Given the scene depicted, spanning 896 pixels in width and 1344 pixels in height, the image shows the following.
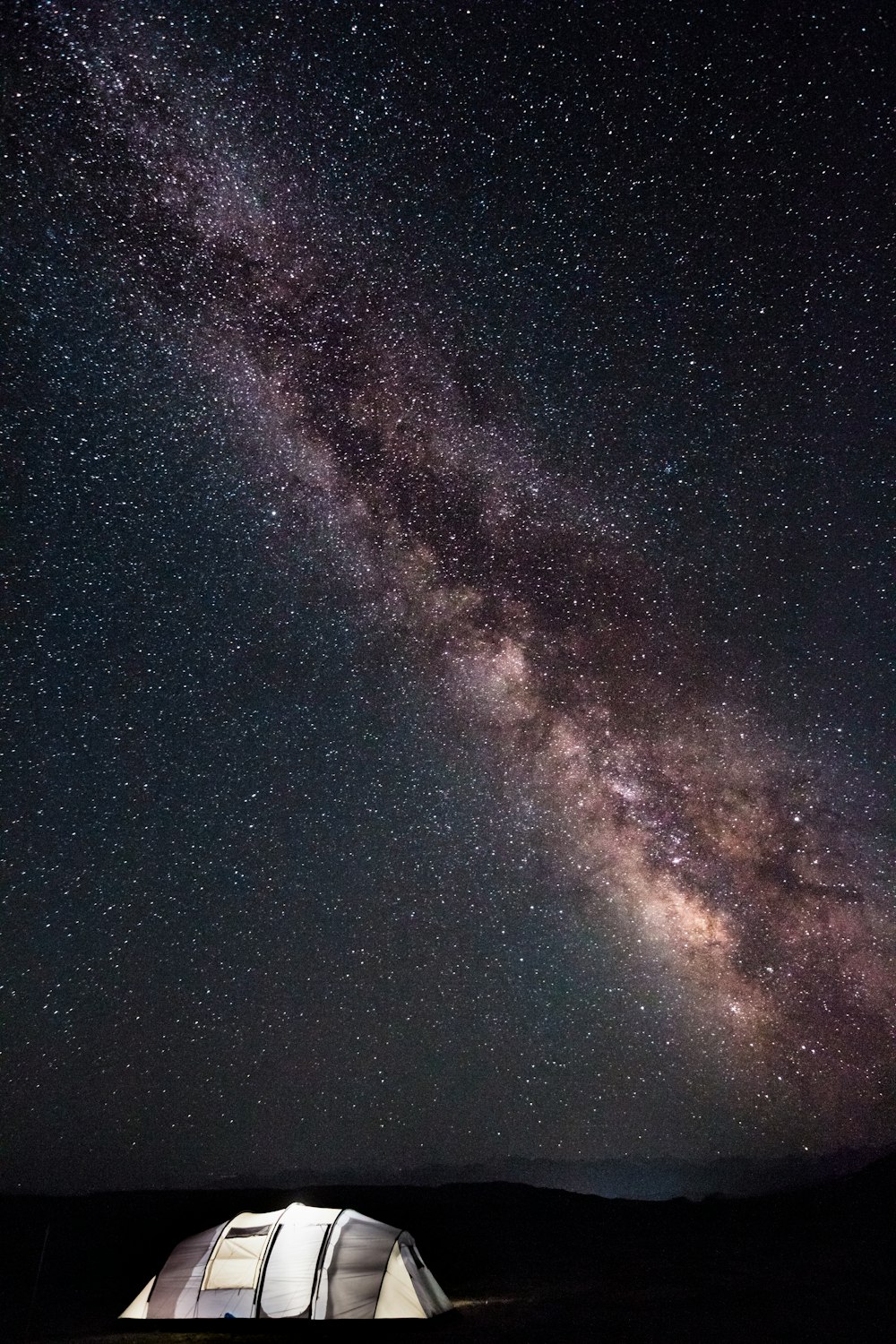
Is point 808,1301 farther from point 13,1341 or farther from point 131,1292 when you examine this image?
point 131,1292

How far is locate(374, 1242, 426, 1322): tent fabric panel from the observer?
40.2 ft

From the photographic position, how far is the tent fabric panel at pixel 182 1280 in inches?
506

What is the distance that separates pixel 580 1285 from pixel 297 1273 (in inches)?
326

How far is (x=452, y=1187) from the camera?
110188 mm

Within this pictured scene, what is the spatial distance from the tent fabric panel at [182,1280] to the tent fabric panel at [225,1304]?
0.16 metres

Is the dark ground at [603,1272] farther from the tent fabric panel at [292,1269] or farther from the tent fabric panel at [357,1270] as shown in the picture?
the tent fabric panel at [357,1270]

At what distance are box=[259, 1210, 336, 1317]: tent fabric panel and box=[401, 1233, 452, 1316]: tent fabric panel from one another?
1220 millimetres

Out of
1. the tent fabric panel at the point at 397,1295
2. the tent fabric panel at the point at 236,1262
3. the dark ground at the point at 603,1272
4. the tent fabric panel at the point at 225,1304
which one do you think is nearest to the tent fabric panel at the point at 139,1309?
the dark ground at the point at 603,1272

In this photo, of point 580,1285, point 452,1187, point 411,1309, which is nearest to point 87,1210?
point 452,1187

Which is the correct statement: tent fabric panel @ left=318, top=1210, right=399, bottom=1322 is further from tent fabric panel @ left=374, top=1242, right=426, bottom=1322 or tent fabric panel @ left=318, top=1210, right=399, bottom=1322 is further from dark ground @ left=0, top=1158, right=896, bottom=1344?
dark ground @ left=0, top=1158, right=896, bottom=1344

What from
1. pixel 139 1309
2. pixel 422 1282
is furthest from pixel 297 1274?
pixel 139 1309

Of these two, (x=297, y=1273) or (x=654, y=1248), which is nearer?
(x=297, y=1273)

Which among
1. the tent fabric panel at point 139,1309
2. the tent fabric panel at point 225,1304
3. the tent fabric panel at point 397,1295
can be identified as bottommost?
the tent fabric panel at point 139,1309

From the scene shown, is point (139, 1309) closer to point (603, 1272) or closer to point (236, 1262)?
point (236, 1262)
